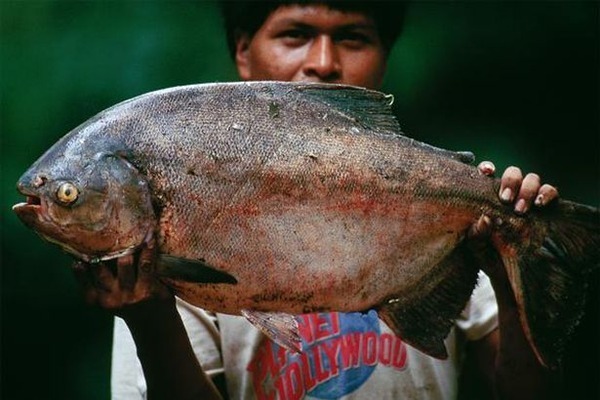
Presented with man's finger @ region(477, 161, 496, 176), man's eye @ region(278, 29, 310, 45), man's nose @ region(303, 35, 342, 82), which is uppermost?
man's eye @ region(278, 29, 310, 45)

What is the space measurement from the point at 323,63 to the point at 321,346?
2.79 feet

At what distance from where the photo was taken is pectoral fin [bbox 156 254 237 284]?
6.02 ft

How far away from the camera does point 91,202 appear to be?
1.83 m

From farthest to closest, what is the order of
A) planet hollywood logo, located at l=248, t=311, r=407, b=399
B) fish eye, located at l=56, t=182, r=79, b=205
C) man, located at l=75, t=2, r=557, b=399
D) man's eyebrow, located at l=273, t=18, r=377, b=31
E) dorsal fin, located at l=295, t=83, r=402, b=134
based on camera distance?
man's eyebrow, located at l=273, t=18, r=377, b=31
planet hollywood logo, located at l=248, t=311, r=407, b=399
man, located at l=75, t=2, r=557, b=399
dorsal fin, located at l=295, t=83, r=402, b=134
fish eye, located at l=56, t=182, r=79, b=205

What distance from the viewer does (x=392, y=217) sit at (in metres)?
1.94

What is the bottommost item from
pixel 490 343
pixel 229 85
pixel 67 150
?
pixel 490 343

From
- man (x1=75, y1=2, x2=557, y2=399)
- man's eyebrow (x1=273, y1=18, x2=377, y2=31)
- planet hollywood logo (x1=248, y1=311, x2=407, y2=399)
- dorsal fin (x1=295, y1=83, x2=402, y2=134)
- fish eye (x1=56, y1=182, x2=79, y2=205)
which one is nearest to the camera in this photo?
fish eye (x1=56, y1=182, x2=79, y2=205)

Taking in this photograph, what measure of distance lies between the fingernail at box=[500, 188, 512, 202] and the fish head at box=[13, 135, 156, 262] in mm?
776

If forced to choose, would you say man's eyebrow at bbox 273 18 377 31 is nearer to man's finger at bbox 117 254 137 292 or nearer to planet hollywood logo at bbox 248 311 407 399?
planet hollywood logo at bbox 248 311 407 399

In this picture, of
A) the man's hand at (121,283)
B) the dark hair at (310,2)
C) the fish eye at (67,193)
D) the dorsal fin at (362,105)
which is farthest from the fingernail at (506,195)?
the dark hair at (310,2)

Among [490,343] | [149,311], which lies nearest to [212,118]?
[149,311]

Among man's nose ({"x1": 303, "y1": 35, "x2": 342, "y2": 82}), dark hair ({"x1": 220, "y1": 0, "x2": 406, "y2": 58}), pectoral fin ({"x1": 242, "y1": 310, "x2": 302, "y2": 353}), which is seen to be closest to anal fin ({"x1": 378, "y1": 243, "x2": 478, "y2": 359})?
pectoral fin ({"x1": 242, "y1": 310, "x2": 302, "y2": 353})

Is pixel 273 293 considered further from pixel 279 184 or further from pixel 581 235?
pixel 581 235

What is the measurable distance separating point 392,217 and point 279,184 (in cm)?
26
